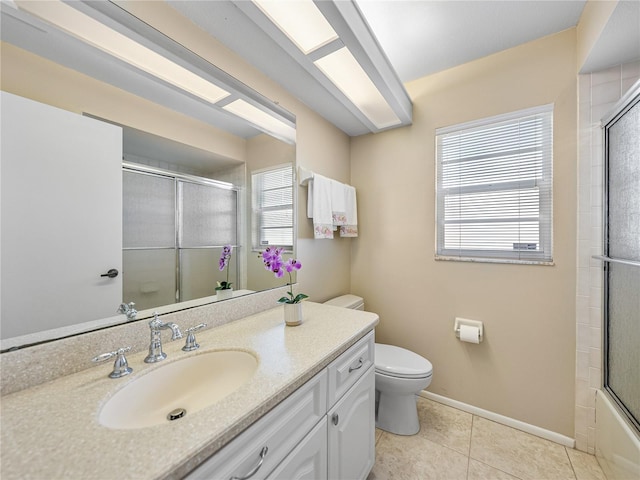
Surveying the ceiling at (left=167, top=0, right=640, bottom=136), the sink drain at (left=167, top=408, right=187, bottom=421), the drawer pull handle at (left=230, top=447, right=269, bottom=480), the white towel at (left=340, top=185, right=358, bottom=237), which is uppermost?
the ceiling at (left=167, top=0, right=640, bottom=136)

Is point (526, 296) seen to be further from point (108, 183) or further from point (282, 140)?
point (108, 183)

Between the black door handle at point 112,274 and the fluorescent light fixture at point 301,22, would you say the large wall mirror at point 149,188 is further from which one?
the fluorescent light fixture at point 301,22

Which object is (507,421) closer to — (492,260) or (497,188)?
(492,260)

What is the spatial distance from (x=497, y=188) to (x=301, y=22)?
156cm

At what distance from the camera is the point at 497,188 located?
171 cm

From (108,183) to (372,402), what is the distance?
4.93 ft

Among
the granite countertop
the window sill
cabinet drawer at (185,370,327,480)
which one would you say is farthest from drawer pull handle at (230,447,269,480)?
the window sill

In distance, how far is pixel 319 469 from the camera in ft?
2.90

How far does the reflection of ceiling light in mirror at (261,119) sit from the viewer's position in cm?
134

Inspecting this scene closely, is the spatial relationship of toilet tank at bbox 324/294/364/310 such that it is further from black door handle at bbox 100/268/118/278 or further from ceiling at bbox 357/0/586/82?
ceiling at bbox 357/0/586/82

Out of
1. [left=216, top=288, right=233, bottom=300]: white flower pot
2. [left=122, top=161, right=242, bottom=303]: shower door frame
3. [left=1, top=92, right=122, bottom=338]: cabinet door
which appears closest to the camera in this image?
[left=1, top=92, right=122, bottom=338]: cabinet door

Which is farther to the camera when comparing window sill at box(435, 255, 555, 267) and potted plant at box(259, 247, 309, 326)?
window sill at box(435, 255, 555, 267)

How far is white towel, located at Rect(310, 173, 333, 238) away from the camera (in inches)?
70.3

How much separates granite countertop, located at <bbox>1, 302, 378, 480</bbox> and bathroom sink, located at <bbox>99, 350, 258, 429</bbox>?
3 centimetres
